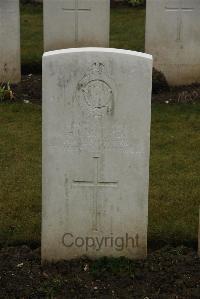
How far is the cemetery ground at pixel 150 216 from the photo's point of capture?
4629 mm

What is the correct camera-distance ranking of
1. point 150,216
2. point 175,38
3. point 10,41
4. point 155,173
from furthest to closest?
1. point 175,38
2. point 10,41
3. point 155,173
4. point 150,216

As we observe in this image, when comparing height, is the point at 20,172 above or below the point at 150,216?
above

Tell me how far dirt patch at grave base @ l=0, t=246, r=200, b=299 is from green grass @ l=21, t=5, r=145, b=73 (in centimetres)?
579

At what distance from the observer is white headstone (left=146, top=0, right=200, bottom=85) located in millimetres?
9320

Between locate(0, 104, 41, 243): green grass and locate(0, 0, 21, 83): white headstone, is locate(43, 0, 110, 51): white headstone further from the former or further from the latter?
locate(0, 104, 41, 243): green grass

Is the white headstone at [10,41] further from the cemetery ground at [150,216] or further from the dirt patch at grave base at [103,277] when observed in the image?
the dirt patch at grave base at [103,277]

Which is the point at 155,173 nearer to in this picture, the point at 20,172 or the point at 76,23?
the point at 20,172

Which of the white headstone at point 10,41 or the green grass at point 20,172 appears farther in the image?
the white headstone at point 10,41

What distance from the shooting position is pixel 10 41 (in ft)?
30.4

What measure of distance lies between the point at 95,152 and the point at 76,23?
4940 mm

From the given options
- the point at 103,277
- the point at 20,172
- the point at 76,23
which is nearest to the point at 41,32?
the point at 76,23

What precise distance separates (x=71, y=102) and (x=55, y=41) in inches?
Answer: 194

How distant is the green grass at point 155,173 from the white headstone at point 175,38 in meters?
0.94

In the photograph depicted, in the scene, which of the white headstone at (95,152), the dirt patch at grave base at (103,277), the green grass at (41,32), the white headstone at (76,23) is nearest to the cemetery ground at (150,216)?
the dirt patch at grave base at (103,277)
